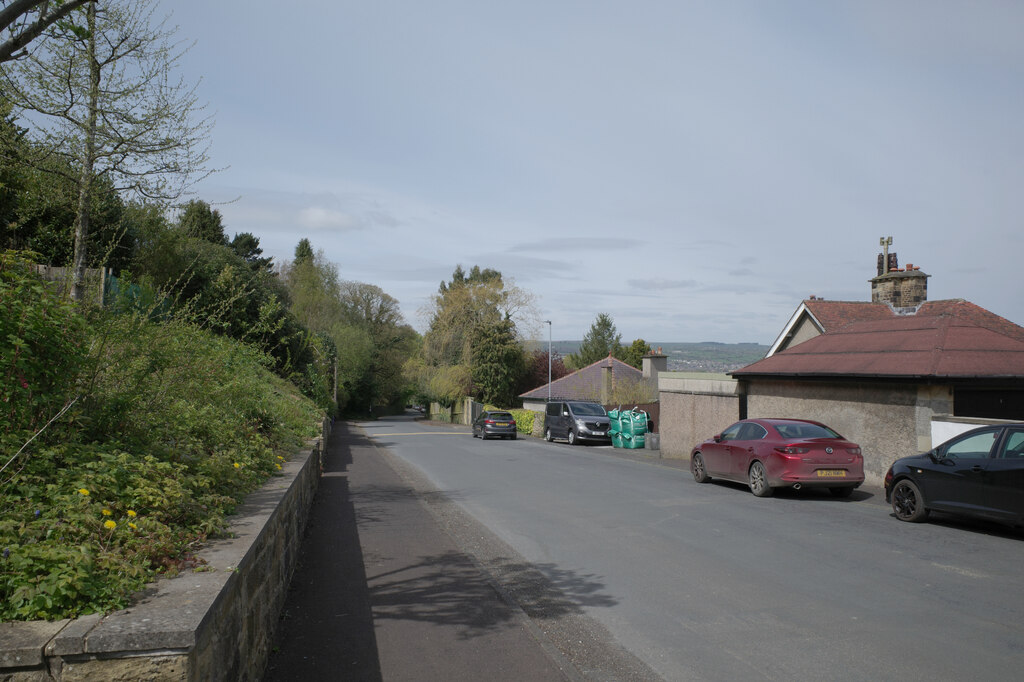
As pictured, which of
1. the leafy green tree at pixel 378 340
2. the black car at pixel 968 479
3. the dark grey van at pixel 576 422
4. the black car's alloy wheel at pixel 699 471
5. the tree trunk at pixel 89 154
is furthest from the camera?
the leafy green tree at pixel 378 340

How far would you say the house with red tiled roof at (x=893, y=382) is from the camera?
1359 cm

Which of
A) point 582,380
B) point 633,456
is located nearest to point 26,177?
point 633,456

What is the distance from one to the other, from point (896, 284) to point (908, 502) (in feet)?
57.3

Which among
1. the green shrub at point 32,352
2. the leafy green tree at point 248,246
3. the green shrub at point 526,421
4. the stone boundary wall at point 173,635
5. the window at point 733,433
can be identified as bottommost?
the green shrub at point 526,421

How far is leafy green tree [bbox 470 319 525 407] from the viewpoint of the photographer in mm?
59406

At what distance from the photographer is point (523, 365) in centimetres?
6178

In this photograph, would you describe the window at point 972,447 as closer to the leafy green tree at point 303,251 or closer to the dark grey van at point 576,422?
the dark grey van at point 576,422

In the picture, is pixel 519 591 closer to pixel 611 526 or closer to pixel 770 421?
pixel 611 526

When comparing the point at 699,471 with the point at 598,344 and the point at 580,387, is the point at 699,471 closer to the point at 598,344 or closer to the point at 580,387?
the point at 580,387

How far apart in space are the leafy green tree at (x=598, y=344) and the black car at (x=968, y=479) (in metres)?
69.4

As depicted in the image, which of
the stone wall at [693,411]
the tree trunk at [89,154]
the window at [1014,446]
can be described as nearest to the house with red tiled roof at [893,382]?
the stone wall at [693,411]

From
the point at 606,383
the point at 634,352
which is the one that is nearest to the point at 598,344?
the point at 634,352

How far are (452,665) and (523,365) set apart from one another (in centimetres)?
5707

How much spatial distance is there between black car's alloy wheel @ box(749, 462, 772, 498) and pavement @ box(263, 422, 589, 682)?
5904mm
